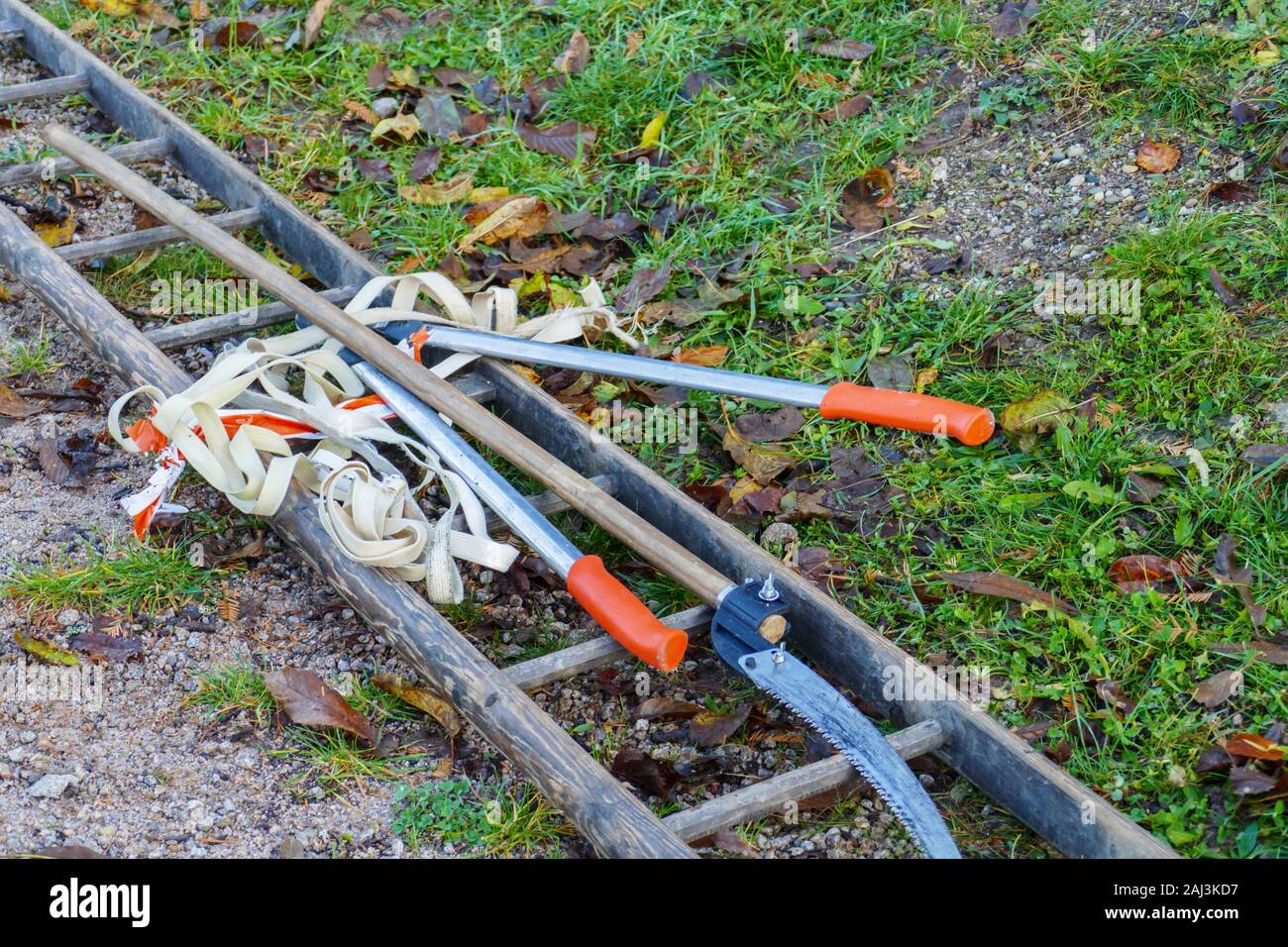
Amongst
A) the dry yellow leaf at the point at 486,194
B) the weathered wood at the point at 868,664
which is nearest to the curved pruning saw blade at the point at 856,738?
the weathered wood at the point at 868,664

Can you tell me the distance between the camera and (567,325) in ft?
12.7

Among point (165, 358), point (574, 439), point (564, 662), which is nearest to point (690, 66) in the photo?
point (574, 439)

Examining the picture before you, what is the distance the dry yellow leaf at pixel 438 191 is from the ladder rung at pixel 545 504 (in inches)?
63.8

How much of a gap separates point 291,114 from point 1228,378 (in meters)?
3.52

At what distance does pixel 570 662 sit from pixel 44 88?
10.8ft

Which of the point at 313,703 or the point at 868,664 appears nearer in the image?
the point at 868,664

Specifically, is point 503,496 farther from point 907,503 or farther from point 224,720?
point 907,503

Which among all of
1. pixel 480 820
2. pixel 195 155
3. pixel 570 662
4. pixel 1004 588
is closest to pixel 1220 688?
pixel 1004 588

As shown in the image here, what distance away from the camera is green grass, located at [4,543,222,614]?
126 inches

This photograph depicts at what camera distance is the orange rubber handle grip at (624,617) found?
2.65 metres

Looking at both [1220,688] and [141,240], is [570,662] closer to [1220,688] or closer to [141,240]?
[1220,688]

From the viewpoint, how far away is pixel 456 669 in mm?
2783

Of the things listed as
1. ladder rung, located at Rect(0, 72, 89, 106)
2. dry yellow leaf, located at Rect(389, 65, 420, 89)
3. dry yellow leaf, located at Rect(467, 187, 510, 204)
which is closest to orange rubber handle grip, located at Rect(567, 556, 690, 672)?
dry yellow leaf, located at Rect(467, 187, 510, 204)

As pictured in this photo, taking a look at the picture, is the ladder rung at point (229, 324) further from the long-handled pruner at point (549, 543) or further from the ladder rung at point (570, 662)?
the ladder rung at point (570, 662)
